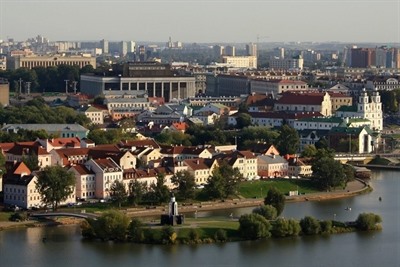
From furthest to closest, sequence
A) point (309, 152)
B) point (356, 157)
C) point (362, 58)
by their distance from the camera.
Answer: point (362, 58) < point (356, 157) < point (309, 152)

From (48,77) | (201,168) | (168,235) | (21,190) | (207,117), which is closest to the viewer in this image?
(168,235)

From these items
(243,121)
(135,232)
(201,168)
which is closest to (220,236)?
(135,232)

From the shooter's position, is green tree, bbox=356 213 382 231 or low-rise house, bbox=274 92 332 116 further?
low-rise house, bbox=274 92 332 116

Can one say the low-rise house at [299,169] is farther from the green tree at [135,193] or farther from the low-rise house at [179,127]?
the low-rise house at [179,127]

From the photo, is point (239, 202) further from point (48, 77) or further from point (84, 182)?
point (48, 77)

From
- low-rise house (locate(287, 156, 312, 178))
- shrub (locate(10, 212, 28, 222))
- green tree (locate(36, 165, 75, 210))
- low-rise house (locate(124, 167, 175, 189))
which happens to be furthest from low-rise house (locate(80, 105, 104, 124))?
shrub (locate(10, 212, 28, 222))

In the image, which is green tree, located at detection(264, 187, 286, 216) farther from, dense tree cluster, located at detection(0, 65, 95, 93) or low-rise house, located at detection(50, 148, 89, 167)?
dense tree cluster, located at detection(0, 65, 95, 93)

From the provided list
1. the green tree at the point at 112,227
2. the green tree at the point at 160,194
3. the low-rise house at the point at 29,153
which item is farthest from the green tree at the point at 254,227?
the low-rise house at the point at 29,153
